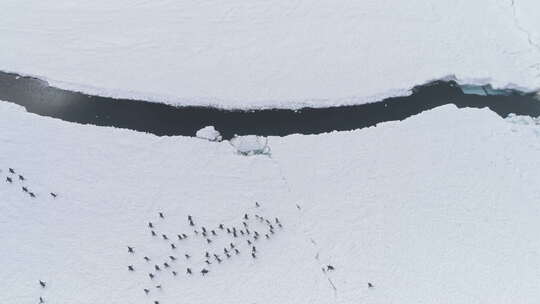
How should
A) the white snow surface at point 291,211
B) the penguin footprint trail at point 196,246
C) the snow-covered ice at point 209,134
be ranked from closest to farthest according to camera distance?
the white snow surface at point 291,211
the penguin footprint trail at point 196,246
the snow-covered ice at point 209,134

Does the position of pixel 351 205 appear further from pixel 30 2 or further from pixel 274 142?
pixel 30 2

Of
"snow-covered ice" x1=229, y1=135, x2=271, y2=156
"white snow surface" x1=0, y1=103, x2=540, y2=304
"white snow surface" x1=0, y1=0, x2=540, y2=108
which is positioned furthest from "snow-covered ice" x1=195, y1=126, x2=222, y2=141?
"white snow surface" x1=0, y1=0, x2=540, y2=108

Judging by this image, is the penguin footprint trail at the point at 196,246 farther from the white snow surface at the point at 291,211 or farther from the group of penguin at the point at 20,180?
the group of penguin at the point at 20,180

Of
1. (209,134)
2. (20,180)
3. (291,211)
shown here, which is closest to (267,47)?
(209,134)

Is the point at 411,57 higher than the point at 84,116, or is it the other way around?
the point at 411,57

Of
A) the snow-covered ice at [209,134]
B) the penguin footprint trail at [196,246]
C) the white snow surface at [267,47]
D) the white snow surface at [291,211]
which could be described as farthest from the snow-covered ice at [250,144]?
the penguin footprint trail at [196,246]

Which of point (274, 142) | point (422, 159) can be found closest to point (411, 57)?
point (422, 159)

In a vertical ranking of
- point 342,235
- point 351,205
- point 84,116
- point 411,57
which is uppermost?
point 411,57

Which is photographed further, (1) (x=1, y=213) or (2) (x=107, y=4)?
(2) (x=107, y=4)
